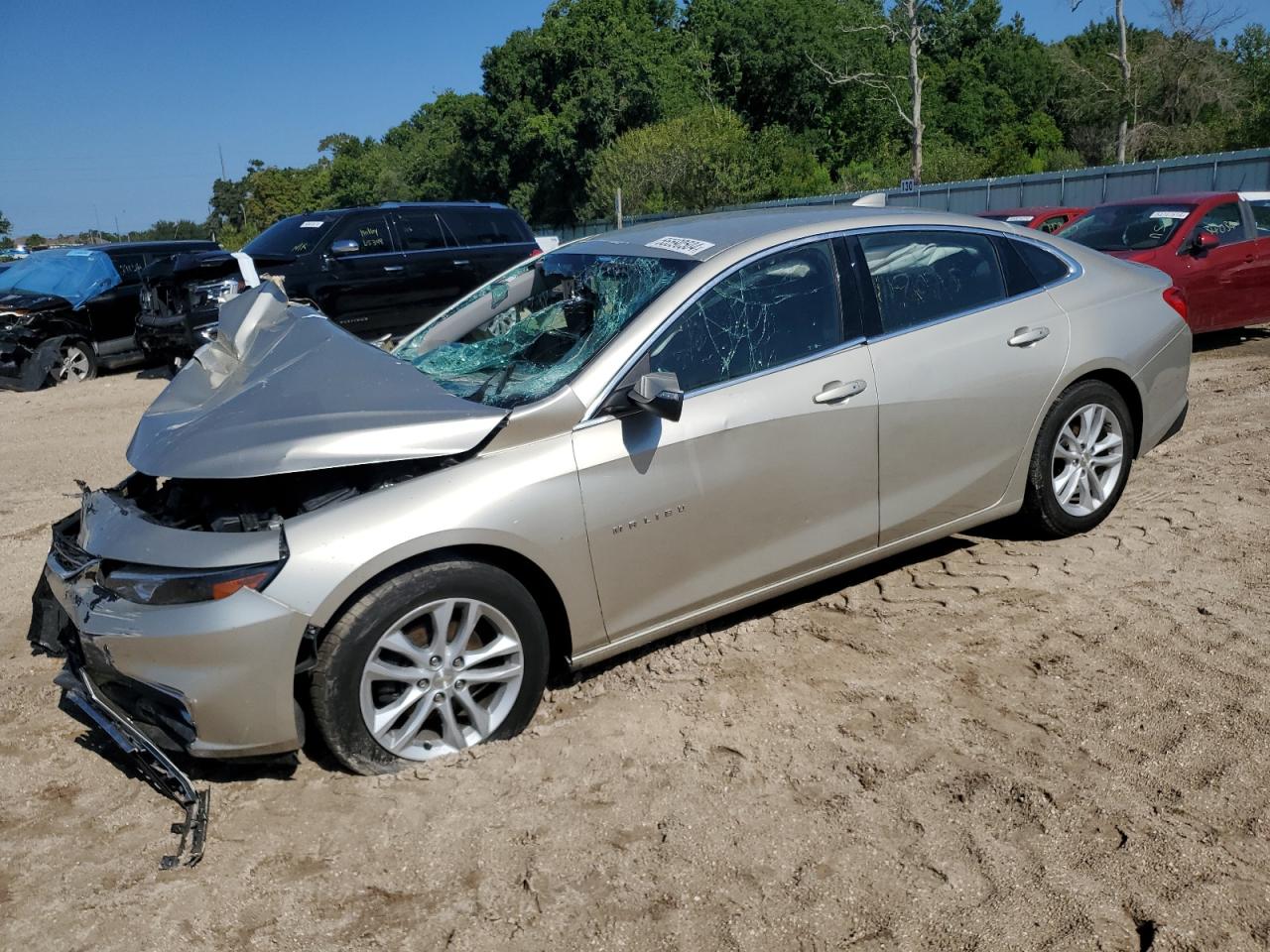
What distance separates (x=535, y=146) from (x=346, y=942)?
55.2m

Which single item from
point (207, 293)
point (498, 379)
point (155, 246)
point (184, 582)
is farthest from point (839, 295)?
point (155, 246)

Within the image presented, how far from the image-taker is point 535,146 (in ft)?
179

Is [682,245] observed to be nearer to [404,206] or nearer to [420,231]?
[420,231]

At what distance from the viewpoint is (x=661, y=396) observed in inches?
138

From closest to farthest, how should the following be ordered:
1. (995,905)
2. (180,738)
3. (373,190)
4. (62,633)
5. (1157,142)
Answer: (995,905), (180,738), (62,633), (1157,142), (373,190)

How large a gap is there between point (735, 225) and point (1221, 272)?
735cm

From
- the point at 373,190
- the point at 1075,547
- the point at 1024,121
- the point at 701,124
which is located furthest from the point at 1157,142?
the point at 373,190

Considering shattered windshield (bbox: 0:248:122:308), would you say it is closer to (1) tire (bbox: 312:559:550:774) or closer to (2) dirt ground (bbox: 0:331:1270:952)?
(2) dirt ground (bbox: 0:331:1270:952)

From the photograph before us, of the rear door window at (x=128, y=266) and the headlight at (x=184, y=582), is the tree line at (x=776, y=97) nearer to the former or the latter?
the rear door window at (x=128, y=266)

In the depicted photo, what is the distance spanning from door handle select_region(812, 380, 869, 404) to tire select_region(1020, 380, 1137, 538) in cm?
113

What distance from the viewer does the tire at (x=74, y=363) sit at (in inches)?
491

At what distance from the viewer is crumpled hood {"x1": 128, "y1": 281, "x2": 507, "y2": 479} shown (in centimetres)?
331

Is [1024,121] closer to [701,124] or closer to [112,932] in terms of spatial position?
[701,124]

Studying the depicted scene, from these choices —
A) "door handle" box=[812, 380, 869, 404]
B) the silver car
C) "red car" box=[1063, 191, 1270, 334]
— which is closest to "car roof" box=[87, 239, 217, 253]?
the silver car
